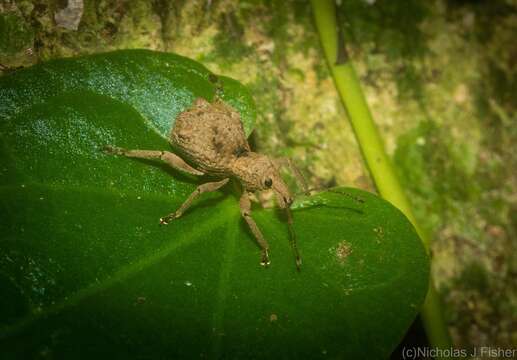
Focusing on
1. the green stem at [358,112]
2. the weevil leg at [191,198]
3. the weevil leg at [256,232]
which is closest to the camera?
the weevil leg at [191,198]

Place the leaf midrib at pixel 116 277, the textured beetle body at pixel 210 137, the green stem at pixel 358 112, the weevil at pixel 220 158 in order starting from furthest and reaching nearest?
the green stem at pixel 358 112, the textured beetle body at pixel 210 137, the weevil at pixel 220 158, the leaf midrib at pixel 116 277

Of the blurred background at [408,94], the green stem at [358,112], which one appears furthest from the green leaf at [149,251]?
the blurred background at [408,94]

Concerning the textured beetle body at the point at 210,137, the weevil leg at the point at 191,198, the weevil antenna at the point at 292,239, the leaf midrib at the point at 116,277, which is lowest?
the weevil antenna at the point at 292,239

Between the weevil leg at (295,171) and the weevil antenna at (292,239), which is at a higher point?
the weevil leg at (295,171)

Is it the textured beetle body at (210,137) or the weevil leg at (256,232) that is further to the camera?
the textured beetle body at (210,137)

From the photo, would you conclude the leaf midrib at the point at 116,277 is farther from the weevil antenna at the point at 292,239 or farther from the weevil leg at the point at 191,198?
the weevil antenna at the point at 292,239

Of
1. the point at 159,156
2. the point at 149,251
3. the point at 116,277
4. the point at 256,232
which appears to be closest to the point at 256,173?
the point at 256,232

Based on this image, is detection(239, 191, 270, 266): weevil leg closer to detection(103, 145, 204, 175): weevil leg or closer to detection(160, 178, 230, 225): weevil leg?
detection(160, 178, 230, 225): weevil leg
